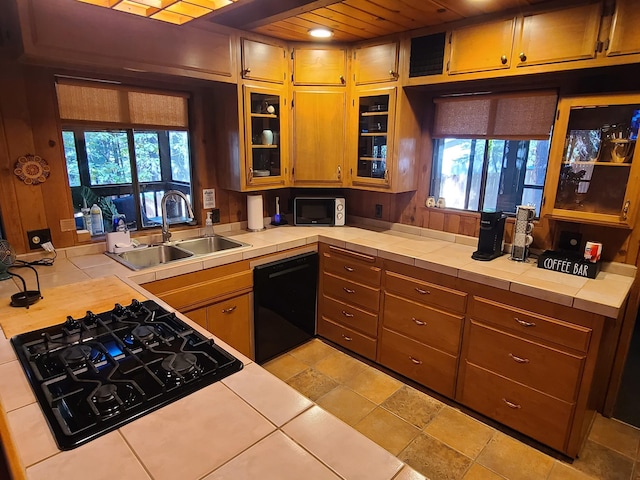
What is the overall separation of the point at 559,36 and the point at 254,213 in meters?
2.29

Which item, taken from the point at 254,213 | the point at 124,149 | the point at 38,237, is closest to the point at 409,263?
the point at 254,213

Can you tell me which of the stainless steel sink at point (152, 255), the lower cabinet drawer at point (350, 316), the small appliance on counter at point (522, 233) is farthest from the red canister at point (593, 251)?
the stainless steel sink at point (152, 255)

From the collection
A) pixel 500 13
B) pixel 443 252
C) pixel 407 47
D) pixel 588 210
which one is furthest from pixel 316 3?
pixel 588 210

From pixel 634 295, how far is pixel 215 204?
113 inches

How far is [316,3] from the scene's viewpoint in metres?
2.10

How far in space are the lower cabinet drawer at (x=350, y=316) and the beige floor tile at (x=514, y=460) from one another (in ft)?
3.32

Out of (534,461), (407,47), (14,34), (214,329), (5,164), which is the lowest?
(534,461)

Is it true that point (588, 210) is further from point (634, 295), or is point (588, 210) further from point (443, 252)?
point (443, 252)

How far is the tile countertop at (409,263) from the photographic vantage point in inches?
77.1

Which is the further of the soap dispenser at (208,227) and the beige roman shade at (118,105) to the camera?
the soap dispenser at (208,227)

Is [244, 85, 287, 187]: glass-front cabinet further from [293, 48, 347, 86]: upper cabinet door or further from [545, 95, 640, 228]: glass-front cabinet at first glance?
[545, 95, 640, 228]: glass-front cabinet

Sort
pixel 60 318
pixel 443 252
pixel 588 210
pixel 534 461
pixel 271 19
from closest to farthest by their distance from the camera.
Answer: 1. pixel 60 318
2. pixel 534 461
3. pixel 588 210
4. pixel 271 19
5. pixel 443 252

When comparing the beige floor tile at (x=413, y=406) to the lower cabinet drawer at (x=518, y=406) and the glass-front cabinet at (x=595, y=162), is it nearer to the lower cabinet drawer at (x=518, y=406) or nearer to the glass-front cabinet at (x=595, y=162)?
the lower cabinet drawer at (x=518, y=406)

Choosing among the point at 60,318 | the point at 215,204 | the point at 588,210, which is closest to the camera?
the point at 60,318
